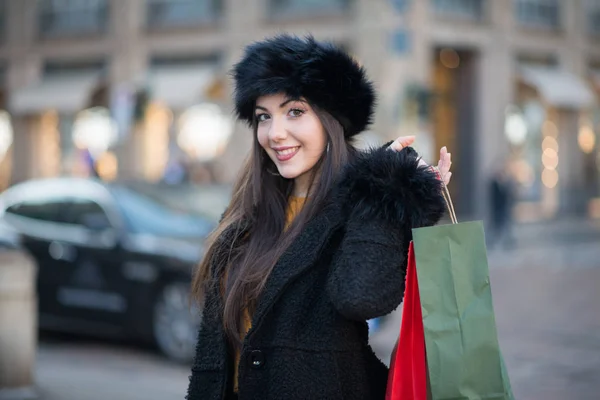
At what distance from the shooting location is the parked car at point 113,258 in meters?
8.00

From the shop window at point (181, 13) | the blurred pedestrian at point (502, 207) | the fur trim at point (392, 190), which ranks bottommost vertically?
the fur trim at point (392, 190)

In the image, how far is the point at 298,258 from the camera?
95.9 inches

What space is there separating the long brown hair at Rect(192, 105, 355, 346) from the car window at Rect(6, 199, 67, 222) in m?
6.57

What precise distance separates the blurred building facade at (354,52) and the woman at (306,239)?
20.1 meters

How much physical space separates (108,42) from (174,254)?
67.1 feet

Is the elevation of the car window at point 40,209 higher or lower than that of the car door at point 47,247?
higher

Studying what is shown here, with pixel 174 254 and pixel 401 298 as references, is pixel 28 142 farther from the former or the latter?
pixel 401 298

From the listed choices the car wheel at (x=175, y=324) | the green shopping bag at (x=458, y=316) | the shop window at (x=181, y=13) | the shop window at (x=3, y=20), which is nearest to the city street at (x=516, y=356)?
the car wheel at (x=175, y=324)

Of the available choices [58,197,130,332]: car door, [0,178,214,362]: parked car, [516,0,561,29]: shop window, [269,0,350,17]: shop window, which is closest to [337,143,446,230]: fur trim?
[0,178,214,362]: parked car

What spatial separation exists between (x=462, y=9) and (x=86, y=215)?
60.6 ft

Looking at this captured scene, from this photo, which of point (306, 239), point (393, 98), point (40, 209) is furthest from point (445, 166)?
point (393, 98)

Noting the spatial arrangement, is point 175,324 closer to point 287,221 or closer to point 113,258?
point 113,258

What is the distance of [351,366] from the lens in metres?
2.40

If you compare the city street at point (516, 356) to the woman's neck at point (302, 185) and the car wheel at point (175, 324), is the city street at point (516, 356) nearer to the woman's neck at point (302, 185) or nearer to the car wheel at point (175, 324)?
the car wheel at point (175, 324)
